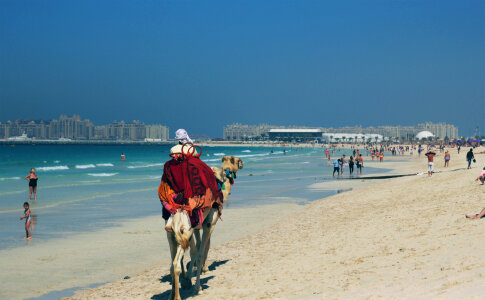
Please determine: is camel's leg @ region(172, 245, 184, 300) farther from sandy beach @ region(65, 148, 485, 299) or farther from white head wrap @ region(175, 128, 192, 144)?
white head wrap @ region(175, 128, 192, 144)

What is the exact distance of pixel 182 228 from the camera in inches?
249

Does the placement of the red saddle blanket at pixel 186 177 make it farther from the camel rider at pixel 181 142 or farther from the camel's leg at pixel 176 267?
the camel's leg at pixel 176 267

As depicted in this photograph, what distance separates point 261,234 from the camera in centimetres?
1240

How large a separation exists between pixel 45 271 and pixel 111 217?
6.81 m

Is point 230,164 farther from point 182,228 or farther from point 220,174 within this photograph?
point 182,228

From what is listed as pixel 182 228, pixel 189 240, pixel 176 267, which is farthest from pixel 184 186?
pixel 176 267

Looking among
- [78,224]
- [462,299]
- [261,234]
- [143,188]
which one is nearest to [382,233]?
[261,234]

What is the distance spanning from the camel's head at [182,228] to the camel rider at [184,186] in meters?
0.07

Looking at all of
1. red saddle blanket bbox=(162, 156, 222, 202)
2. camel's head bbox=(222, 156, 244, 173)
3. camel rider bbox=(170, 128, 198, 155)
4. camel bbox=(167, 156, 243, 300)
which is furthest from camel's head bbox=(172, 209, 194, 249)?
camel's head bbox=(222, 156, 244, 173)

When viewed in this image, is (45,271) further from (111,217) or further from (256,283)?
(111,217)

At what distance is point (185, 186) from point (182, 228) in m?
0.56

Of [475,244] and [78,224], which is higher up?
[475,244]

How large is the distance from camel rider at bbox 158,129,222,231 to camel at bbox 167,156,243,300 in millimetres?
134

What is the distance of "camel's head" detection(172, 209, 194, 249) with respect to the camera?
6266 mm
